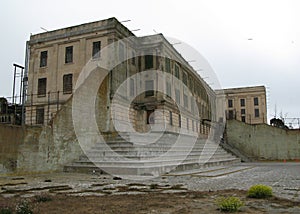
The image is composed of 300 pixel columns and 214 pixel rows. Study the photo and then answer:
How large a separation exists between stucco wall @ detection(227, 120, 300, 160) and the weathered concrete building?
111 ft

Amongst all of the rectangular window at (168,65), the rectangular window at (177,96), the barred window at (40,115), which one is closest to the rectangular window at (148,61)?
the rectangular window at (168,65)

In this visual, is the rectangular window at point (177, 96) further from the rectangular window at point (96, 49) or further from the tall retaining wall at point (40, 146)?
the tall retaining wall at point (40, 146)

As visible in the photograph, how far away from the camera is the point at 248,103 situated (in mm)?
64312

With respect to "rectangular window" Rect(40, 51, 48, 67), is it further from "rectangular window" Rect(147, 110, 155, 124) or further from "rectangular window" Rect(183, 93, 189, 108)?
"rectangular window" Rect(183, 93, 189, 108)

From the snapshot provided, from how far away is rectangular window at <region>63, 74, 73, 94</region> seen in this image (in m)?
28.1

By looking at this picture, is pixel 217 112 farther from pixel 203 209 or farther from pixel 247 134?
pixel 203 209

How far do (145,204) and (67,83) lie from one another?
2456 cm

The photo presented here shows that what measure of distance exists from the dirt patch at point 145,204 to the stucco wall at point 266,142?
22.7 metres

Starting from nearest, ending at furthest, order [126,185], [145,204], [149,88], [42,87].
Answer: [145,204]
[126,185]
[42,87]
[149,88]

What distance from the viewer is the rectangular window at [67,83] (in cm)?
2811

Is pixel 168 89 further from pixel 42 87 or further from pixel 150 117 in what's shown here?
pixel 42 87

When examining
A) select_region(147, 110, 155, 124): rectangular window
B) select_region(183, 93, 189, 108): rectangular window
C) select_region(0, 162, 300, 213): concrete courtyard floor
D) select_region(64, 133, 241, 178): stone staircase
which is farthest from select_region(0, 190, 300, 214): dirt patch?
select_region(183, 93, 189, 108): rectangular window

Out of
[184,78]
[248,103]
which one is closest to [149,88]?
[184,78]

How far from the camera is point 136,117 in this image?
1176 inches
